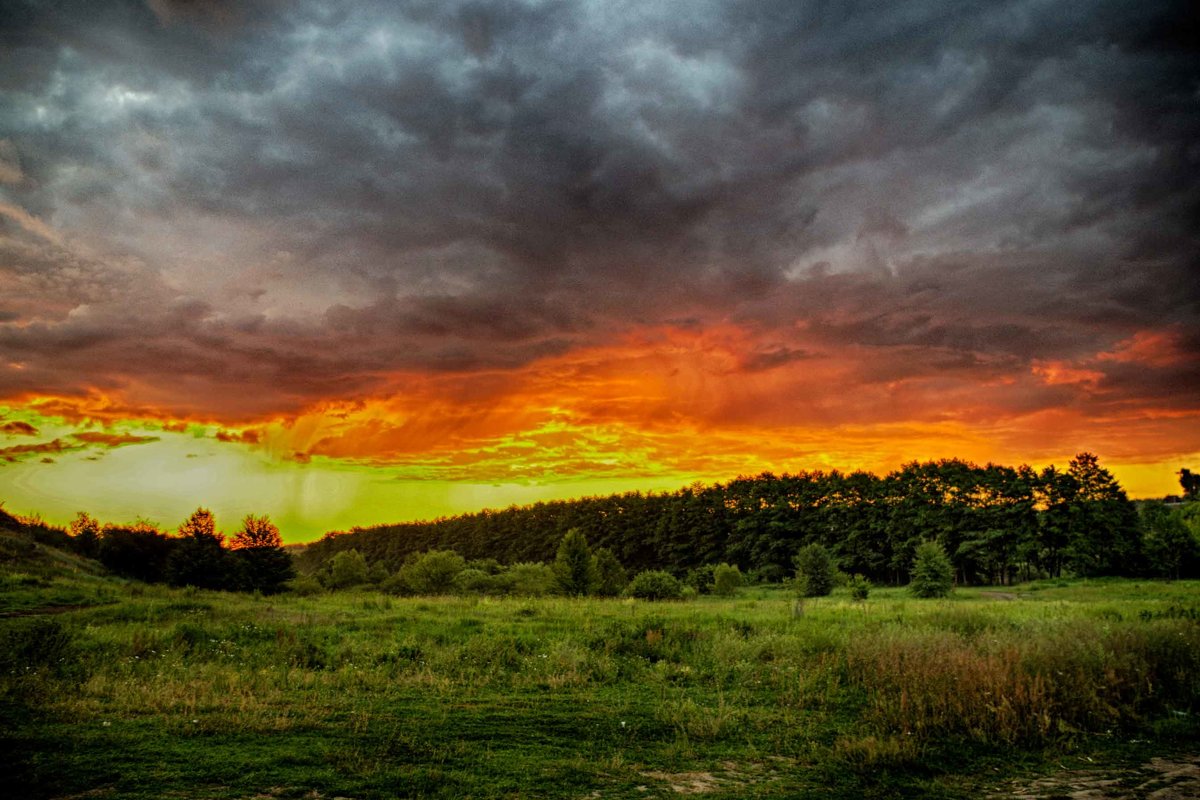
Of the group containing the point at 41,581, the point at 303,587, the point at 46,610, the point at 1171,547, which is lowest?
the point at 303,587

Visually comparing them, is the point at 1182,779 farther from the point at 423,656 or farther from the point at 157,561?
the point at 157,561

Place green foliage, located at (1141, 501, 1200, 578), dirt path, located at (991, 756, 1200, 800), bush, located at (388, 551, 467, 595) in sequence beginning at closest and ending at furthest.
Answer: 1. dirt path, located at (991, 756, 1200, 800)
2. bush, located at (388, 551, 467, 595)
3. green foliage, located at (1141, 501, 1200, 578)

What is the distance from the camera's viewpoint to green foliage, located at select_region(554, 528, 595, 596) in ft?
167

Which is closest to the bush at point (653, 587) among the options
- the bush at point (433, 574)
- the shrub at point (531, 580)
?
the shrub at point (531, 580)

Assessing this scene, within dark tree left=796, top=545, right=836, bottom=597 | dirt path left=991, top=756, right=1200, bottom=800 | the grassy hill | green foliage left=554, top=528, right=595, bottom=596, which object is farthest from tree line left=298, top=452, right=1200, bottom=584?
dirt path left=991, top=756, right=1200, bottom=800

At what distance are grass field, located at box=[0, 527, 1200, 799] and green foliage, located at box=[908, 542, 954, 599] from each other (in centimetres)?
2979

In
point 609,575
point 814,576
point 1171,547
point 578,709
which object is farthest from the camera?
point 1171,547

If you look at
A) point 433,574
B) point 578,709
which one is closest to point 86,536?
point 433,574

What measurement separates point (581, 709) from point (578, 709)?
0.19ft

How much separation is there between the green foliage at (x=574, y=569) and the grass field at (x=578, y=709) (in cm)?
3143

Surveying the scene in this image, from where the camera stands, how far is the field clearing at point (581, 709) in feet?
27.5

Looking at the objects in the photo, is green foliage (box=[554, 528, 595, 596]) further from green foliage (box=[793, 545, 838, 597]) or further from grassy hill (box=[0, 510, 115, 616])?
grassy hill (box=[0, 510, 115, 616])

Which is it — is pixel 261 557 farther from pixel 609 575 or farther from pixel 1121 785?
pixel 1121 785

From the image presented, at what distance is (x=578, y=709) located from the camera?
12320 millimetres
